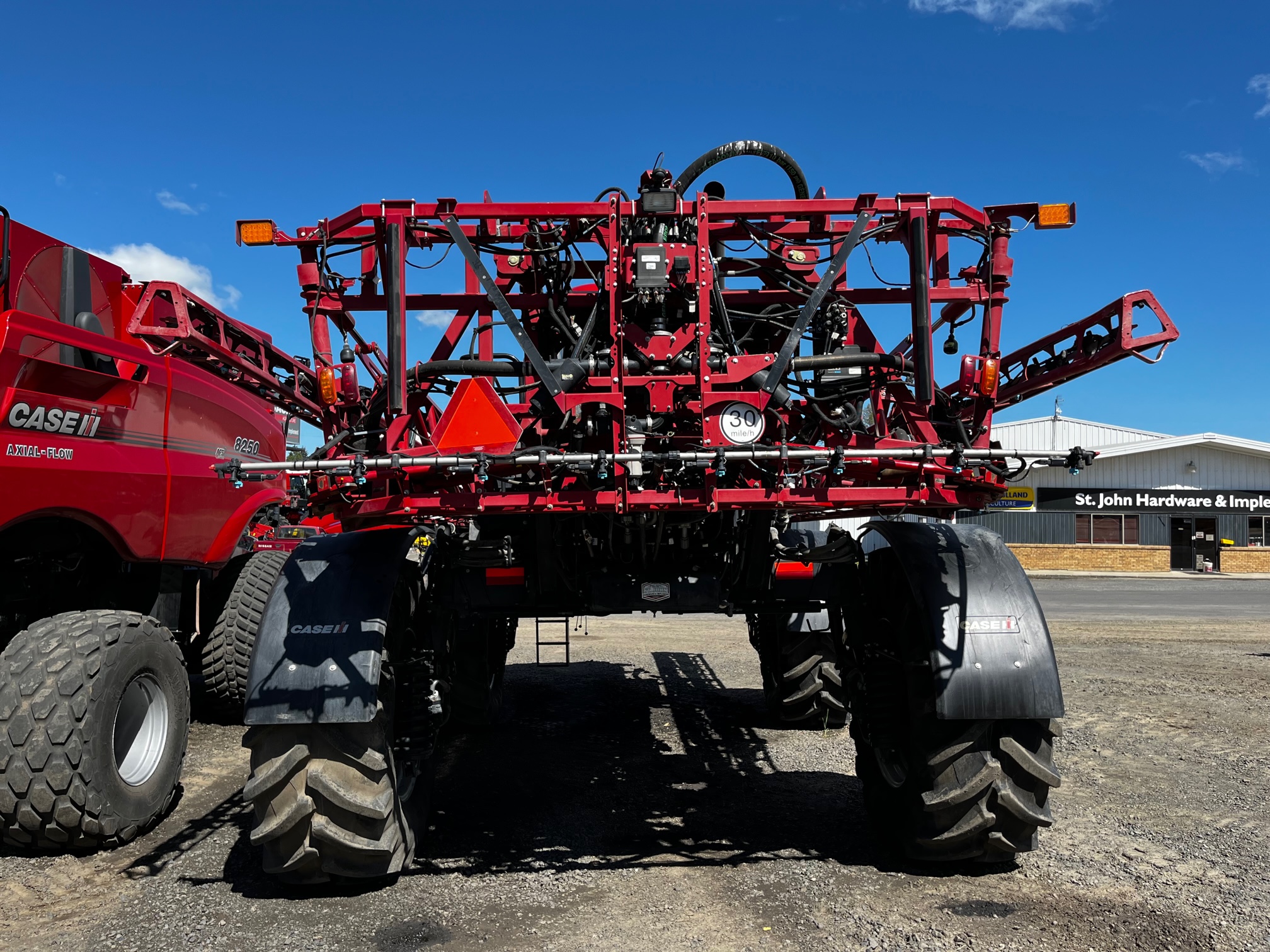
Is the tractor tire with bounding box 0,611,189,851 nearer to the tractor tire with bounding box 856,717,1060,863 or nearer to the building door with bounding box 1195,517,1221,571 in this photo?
the tractor tire with bounding box 856,717,1060,863

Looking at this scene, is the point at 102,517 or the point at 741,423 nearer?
the point at 741,423

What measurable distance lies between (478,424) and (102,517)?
253 cm

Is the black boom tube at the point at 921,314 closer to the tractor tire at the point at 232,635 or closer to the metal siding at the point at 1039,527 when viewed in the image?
the tractor tire at the point at 232,635

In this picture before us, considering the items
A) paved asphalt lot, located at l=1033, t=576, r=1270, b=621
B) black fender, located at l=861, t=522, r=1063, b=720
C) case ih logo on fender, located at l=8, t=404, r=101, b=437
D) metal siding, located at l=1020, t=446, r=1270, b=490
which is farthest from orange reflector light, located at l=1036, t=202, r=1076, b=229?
metal siding, located at l=1020, t=446, r=1270, b=490

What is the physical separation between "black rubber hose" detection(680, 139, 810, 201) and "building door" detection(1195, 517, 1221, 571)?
33.9 m

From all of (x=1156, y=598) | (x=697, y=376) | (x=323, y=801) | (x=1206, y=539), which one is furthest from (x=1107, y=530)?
(x=323, y=801)

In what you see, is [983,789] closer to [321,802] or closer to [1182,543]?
[321,802]

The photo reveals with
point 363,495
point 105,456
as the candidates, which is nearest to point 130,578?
point 105,456

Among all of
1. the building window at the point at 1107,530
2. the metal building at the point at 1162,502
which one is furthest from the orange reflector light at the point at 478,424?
the building window at the point at 1107,530

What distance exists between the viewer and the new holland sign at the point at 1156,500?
32875 mm

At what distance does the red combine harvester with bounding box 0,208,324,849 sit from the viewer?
430 cm

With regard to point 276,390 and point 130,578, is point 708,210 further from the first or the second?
point 130,578

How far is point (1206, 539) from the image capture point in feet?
110

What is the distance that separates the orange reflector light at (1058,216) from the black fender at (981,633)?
1422mm
